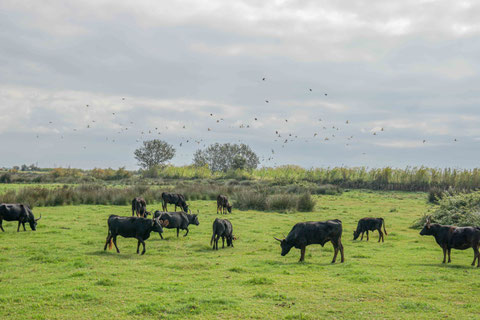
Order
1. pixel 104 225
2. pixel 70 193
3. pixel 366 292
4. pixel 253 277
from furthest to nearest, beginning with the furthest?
1. pixel 70 193
2. pixel 104 225
3. pixel 253 277
4. pixel 366 292

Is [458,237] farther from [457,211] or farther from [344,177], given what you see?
[344,177]

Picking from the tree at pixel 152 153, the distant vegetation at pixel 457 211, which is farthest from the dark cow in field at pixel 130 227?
the tree at pixel 152 153

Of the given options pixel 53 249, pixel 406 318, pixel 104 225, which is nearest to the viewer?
pixel 406 318

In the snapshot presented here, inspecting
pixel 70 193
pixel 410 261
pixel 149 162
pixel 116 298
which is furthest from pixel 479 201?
pixel 149 162

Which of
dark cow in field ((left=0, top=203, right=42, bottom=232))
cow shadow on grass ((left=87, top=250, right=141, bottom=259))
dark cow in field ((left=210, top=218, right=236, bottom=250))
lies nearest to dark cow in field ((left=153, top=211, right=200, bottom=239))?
dark cow in field ((left=210, top=218, right=236, bottom=250))

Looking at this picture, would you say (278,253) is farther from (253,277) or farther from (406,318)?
(406,318)

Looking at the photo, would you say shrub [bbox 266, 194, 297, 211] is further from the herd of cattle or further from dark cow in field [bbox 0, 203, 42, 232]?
dark cow in field [bbox 0, 203, 42, 232]

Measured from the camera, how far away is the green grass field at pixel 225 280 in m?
9.20

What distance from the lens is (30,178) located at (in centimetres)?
7619

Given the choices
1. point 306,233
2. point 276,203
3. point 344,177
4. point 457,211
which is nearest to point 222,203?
point 276,203

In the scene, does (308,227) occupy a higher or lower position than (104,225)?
higher

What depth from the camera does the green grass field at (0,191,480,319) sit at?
30.2ft

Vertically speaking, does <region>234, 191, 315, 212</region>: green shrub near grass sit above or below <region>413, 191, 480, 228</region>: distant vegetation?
below

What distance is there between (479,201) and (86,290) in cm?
2311
